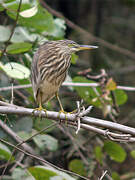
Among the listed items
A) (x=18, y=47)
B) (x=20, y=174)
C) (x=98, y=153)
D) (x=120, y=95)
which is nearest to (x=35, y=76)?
(x=18, y=47)

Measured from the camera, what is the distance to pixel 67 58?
8.71ft

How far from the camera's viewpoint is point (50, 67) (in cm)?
256

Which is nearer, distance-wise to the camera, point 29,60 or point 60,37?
point 29,60

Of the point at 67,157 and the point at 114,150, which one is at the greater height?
the point at 114,150

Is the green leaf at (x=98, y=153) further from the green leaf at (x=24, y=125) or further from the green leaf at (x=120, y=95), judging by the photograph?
the green leaf at (x=24, y=125)

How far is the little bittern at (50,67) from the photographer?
254 centimetres

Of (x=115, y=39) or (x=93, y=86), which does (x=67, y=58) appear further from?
(x=115, y=39)

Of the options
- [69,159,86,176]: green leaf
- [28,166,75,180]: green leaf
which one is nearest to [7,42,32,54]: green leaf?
[28,166,75,180]: green leaf

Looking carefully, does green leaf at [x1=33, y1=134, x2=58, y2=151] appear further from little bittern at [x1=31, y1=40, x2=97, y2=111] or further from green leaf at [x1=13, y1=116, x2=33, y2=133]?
little bittern at [x1=31, y1=40, x2=97, y2=111]

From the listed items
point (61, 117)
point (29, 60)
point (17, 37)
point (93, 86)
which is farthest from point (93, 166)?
point (61, 117)

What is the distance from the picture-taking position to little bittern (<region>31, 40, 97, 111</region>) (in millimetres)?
2545

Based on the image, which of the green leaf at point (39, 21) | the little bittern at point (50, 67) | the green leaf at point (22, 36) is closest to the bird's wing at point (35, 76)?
the little bittern at point (50, 67)

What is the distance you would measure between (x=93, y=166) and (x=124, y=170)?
1.56m

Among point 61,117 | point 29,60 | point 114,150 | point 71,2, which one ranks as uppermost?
point 61,117
